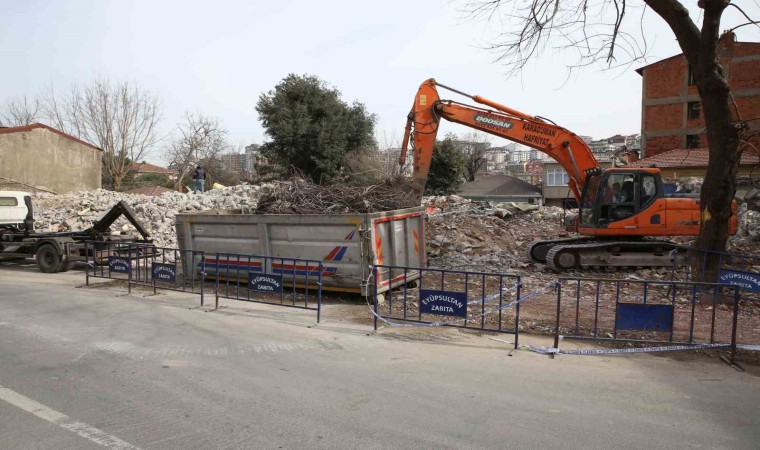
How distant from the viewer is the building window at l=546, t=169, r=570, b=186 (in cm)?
5719

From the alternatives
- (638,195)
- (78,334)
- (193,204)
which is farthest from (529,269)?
(193,204)

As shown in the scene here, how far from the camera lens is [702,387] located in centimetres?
558

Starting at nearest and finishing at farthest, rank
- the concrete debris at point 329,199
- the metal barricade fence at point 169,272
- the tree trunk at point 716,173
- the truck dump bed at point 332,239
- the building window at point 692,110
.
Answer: the tree trunk at point 716,173
the truck dump bed at point 332,239
the metal barricade fence at point 169,272
the concrete debris at point 329,199
the building window at point 692,110

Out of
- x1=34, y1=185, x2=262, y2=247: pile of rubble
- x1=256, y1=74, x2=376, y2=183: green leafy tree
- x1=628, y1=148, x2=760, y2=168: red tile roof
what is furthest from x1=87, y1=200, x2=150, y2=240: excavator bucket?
x1=628, y1=148, x2=760, y2=168: red tile roof

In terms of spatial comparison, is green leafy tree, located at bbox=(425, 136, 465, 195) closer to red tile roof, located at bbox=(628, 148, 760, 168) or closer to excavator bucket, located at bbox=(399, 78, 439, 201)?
red tile roof, located at bbox=(628, 148, 760, 168)

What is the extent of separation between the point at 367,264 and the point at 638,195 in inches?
308

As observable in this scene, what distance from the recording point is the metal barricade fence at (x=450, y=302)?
292 inches

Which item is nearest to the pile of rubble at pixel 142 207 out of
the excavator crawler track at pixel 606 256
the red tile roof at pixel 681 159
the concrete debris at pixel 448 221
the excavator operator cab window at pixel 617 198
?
the concrete debris at pixel 448 221

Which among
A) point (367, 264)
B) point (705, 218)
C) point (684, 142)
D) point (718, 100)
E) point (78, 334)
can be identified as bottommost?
point (78, 334)

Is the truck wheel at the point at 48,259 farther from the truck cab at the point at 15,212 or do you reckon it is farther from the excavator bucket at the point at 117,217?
the truck cab at the point at 15,212

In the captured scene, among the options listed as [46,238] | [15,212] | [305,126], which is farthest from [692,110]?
[15,212]

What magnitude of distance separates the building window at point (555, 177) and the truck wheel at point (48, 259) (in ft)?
167

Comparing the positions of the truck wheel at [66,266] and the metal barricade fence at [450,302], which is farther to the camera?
the truck wheel at [66,266]

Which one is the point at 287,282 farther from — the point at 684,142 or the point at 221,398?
the point at 684,142
